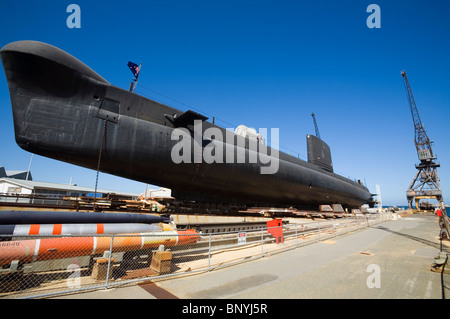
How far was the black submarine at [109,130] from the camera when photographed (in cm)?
794

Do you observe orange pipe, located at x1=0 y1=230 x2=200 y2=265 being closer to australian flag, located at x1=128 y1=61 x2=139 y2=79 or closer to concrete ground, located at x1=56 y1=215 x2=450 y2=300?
concrete ground, located at x1=56 y1=215 x2=450 y2=300

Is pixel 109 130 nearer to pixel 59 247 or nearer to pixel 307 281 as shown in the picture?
pixel 59 247

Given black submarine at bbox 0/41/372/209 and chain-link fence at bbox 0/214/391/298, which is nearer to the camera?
chain-link fence at bbox 0/214/391/298

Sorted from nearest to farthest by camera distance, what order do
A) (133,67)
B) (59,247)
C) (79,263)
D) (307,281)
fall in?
1. (59,247)
2. (307,281)
3. (79,263)
4. (133,67)

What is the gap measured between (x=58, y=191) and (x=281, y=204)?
4133 cm

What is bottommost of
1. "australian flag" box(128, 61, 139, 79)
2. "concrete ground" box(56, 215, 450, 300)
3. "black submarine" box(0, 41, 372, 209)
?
"concrete ground" box(56, 215, 450, 300)

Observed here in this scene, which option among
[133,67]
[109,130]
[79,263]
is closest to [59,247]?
[79,263]

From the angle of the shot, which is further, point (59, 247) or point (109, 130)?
point (109, 130)

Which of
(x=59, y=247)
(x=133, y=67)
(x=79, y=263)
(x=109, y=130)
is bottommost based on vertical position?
(x=79, y=263)

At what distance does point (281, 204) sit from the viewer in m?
17.5

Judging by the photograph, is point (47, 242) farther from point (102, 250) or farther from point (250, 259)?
point (250, 259)

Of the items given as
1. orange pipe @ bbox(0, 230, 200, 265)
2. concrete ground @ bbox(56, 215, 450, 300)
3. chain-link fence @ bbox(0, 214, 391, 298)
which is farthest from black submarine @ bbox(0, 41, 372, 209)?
concrete ground @ bbox(56, 215, 450, 300)

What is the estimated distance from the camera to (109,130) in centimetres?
903

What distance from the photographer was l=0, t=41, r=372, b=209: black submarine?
7.94 meters
